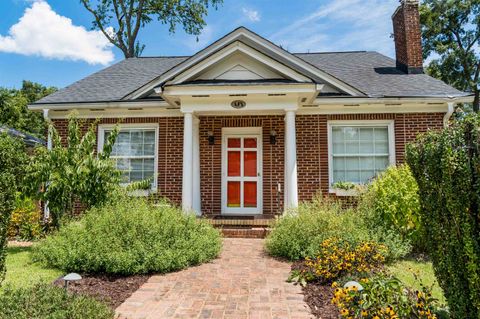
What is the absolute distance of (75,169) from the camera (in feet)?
25.2

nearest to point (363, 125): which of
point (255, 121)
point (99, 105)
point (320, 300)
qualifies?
point (255, 121)

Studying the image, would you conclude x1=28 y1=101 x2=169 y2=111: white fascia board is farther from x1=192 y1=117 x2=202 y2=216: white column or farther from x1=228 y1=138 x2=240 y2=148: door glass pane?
x1=228 y1=138 x2=240 y2=148: door glass pane

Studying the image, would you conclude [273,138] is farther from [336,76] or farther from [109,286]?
[109,286]

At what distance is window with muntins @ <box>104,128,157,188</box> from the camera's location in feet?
35.0

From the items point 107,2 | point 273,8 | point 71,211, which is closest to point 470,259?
point 71,211

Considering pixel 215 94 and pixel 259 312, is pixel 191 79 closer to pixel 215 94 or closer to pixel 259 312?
pixel 215 94

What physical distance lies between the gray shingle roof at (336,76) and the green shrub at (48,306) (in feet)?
25.4

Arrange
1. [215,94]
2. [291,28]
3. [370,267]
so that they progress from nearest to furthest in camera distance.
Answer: [370,267] < [215,94] < [291,28]

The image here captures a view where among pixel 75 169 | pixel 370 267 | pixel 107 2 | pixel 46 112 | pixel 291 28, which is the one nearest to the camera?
pixel 370 267

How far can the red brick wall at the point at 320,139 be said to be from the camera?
9.96 metres

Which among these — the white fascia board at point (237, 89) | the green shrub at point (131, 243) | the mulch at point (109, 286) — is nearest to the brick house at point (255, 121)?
the white fascia board at point (237, 89)

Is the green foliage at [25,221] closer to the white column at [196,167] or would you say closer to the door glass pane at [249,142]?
the white column at [196,167]

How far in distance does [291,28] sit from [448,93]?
10.1m

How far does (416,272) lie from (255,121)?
6.68 metres
